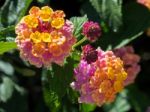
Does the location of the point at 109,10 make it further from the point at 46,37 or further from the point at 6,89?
the point at 6,89

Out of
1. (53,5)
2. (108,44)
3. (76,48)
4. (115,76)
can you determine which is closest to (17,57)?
(53,5)

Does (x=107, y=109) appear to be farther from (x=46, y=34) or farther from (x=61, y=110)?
(x=46, y=34)

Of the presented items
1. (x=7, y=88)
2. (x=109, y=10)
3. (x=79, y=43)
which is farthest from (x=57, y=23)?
(x=7, y=88)

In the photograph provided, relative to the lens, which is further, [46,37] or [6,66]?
[6,66]

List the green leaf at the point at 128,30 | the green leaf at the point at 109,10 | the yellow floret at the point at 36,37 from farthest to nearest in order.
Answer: the green leaf at the point at 128,30, the green leaf at the point at 109,10, the yellow floret at the point at 36,37

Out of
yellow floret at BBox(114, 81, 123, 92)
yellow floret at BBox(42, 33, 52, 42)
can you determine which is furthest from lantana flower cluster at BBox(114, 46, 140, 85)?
yellow floret at BBox(42, 33, 52, 42)

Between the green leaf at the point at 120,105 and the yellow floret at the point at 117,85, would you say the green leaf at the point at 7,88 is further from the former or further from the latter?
the yellow floret at the point at 117,85

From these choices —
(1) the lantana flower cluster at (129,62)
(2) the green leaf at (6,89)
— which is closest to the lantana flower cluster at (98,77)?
(1) the lantana flower cluster at (129,62)
